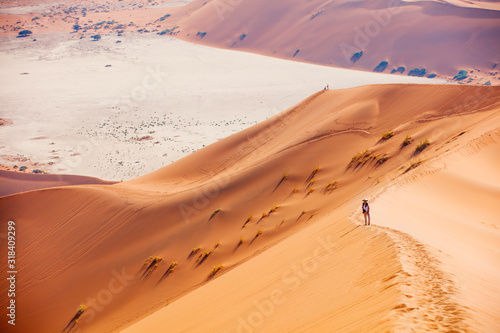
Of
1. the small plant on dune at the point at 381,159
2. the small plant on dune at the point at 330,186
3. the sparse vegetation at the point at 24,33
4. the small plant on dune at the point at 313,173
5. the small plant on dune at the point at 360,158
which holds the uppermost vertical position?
the sparse vegetation at the point at 24,33

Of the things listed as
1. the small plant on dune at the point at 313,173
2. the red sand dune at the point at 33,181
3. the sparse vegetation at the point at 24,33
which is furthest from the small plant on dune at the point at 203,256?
the sparse vegetation at the point at 24,33

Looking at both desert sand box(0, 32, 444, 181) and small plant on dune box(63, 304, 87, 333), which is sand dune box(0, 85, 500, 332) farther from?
desert sand box(0, 32, 444, 181)

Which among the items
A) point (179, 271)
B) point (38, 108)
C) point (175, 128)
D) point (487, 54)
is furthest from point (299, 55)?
point (179, 271)

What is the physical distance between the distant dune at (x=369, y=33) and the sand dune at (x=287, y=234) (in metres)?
27.3

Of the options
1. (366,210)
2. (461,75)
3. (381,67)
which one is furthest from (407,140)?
(381,67)

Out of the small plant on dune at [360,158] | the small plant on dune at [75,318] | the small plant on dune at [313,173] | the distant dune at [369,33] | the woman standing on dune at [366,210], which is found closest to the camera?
the woman standing on dune at [366,210]

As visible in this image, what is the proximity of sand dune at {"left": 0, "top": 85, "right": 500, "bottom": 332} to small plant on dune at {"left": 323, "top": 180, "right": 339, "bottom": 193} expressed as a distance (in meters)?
0.04

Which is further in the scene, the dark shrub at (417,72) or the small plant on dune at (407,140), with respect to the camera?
the dark shrub at (417,72)

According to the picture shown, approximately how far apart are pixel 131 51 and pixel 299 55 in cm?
2153

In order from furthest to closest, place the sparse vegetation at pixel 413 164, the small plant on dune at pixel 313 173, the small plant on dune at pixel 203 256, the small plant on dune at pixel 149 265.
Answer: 1. the small plant on dune at pixel 313 173
2. the small plant on dune at pixel 149 265
3. the small plant on dune at pixel 203 256
4. the sparse vegetation at pixel 413 164

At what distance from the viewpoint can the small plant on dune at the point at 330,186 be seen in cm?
1185

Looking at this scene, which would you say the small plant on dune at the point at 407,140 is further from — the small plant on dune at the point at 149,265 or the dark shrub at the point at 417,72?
the dark shrub at the point at 417,72

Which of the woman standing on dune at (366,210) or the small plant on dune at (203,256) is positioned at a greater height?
the woman standing on dune at (366,210)

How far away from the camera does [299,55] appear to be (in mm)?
49000
